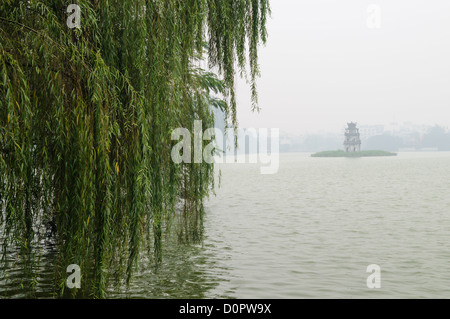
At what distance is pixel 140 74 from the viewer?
489 cm

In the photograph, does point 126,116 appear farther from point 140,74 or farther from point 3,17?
point 3,17

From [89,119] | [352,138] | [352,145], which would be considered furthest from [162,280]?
[352,145]

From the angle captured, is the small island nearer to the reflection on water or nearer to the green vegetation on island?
the green vegetation on island

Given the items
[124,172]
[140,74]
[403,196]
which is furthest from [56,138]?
[403,196]

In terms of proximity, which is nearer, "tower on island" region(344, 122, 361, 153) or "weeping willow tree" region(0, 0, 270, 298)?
"weeping willow tree" region(0, 0, 270, 298)

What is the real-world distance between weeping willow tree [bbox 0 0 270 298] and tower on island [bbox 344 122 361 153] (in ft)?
407

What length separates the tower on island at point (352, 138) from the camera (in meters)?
126

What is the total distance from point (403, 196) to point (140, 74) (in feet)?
78.8

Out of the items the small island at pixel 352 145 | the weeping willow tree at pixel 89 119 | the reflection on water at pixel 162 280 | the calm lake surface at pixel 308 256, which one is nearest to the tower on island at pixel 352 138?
the small island at pixel 352 145

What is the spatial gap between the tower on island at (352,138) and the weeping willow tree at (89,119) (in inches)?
4885

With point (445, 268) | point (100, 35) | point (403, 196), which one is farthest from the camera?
point (403, 196)

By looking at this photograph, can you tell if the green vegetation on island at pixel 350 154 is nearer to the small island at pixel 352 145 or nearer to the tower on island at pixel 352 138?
the small island at pixel 352 145

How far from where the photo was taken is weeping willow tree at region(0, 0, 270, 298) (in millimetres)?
4215

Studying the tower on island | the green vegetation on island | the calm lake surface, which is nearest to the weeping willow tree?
the calm lake surface
